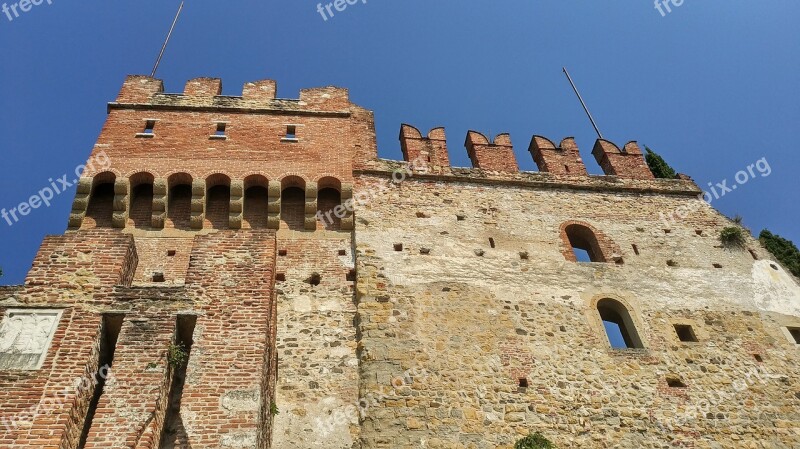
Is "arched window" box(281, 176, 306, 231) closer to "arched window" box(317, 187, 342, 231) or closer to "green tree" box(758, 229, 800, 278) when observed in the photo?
"arched window" box(317, 187, 342, 231)

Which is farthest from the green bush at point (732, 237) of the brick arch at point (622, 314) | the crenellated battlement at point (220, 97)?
the crenellated battlement at point (220, 97)

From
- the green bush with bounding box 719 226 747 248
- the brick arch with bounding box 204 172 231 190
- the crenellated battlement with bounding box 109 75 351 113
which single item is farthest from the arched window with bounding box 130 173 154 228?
the green bush with bounding box 719 226 747 248

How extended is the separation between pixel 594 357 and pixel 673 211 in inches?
206

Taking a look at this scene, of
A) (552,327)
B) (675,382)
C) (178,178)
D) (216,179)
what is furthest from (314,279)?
(675,382)

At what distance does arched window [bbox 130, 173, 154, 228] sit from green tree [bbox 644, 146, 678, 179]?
12057 mm

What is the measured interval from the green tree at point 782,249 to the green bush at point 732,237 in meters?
0.73

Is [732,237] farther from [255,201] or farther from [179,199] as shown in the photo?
[179,199]

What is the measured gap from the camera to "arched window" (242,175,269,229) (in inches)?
463

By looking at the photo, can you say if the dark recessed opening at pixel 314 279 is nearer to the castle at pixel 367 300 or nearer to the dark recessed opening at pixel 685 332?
the castle at pixel 367 300

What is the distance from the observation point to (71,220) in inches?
436

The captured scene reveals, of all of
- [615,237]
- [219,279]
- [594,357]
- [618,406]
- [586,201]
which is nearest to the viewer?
[219,279]

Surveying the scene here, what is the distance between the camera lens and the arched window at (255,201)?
38.6ft

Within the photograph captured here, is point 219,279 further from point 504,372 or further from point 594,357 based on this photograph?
point 594,357

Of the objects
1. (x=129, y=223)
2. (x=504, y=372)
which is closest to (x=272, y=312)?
(x=504, y=372)
